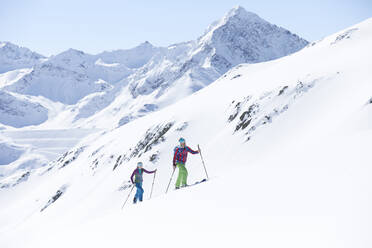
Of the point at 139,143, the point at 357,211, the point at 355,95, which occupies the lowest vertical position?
the point at 357,211

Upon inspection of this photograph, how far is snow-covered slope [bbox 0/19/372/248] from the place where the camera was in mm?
6969

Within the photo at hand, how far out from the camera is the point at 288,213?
23.6 ft

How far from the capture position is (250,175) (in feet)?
36.6

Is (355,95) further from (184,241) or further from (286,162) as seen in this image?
(184,241)

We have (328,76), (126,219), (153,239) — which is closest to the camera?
(153,239)

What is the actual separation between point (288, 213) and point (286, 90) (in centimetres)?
2435

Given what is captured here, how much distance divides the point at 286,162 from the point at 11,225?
4910 centimetres

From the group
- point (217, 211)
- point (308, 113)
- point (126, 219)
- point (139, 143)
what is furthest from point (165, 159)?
point (217, 211)

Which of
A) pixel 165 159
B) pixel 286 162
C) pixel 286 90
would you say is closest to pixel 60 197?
pixel 165 159

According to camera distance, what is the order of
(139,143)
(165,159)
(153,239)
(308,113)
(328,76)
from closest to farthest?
(153,239) < (308,113) < (328,76) < (165,159) < (139,143)

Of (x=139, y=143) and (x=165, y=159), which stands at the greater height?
(x=139, y=143)

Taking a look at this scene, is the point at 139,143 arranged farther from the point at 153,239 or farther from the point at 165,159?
the point at 153,239

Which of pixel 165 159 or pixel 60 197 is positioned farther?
pixel 60 197

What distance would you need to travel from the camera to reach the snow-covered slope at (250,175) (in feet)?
22.9
